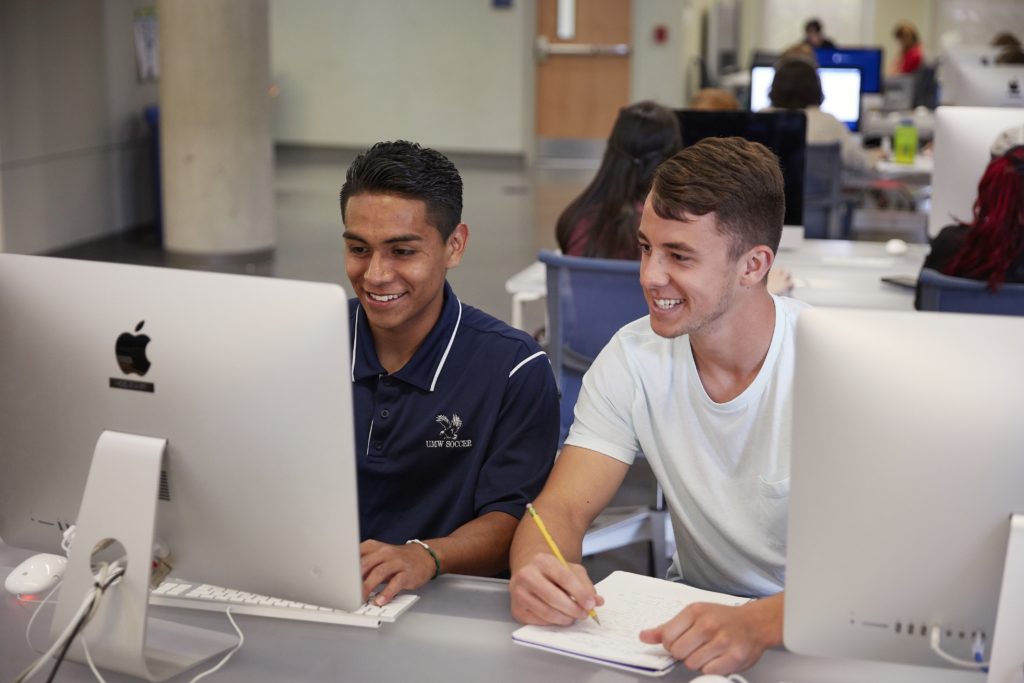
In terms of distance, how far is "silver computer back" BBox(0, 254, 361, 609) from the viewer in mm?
1273

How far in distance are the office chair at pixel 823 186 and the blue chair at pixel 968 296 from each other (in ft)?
7.41

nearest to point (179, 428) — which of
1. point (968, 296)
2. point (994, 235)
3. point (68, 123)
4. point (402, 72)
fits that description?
point (968, 296)

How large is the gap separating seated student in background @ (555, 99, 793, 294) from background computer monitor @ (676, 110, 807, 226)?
0.73 ft

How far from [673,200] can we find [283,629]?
759 mm

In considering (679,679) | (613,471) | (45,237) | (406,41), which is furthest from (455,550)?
(406,41)

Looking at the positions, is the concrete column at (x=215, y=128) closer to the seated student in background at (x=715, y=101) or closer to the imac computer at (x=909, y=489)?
the seated student in background at (x=715, y=101)

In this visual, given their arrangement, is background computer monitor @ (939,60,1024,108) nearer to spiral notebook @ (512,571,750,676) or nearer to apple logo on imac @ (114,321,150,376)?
spiral notebook @ (512,571,750,676)

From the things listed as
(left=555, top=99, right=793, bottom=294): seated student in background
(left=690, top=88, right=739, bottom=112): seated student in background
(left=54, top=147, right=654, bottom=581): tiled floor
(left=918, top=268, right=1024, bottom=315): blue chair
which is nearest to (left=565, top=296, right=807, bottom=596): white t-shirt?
(left=918, top=268, right=1024, bottom=315): blue chair

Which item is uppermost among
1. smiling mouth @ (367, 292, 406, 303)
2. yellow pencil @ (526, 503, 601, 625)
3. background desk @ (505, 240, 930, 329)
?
smiling mouth @ (367, 292, 406, 303)

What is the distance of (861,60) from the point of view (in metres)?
7.34

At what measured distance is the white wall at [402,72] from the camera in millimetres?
11148

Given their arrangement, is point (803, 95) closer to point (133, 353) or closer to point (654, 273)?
point (654, 273)

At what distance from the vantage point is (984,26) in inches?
593

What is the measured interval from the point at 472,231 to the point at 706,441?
640cm
